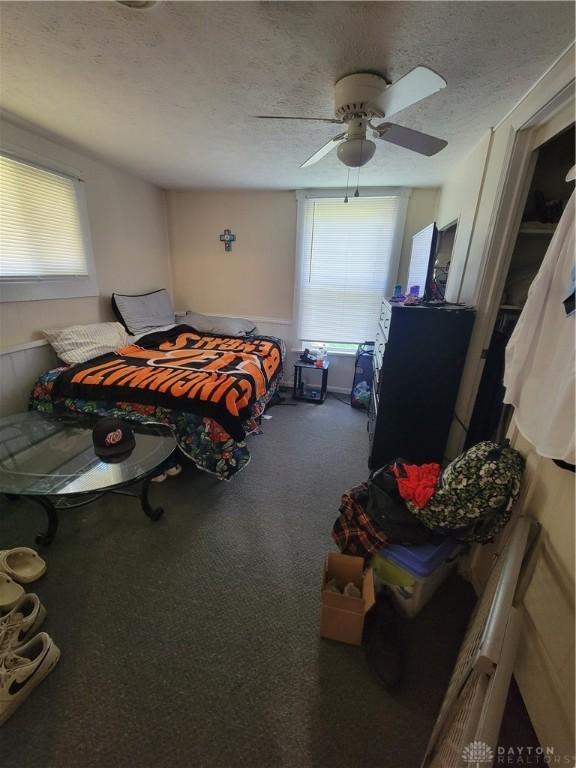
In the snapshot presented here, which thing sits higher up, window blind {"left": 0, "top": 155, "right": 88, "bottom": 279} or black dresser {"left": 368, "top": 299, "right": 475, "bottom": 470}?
window blind {"left": 0, "top": 155, "right": 88, "bottom": 279}

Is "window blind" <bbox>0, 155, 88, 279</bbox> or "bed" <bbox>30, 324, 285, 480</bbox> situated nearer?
"bed" <bbox>30, 324, 285, 480</bbox>

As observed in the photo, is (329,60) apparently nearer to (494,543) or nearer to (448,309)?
(448,309)

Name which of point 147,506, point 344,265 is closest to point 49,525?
point 147,506

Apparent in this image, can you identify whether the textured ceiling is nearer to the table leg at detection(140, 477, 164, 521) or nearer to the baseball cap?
the baseball cap

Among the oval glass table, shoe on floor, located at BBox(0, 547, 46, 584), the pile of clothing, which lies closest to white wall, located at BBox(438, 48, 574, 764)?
the pile of clothing

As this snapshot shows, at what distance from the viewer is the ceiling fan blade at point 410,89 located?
3.49 ft

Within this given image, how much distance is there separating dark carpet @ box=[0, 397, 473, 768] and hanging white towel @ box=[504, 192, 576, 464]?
993 mm

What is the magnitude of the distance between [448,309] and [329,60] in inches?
51.9

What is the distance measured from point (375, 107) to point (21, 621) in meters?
2.55

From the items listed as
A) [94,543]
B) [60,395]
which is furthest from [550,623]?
[60,395]

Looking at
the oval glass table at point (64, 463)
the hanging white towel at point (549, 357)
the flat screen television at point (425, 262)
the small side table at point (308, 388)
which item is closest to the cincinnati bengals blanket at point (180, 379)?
the oval glass table at point (64, 463)

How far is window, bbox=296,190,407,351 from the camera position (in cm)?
319

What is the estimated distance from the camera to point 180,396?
1994 mm

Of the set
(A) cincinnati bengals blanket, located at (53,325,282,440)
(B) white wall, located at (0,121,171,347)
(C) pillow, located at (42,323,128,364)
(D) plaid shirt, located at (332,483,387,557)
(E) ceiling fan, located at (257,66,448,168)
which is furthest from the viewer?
(C) pillow, located at (42,323,128,364)
